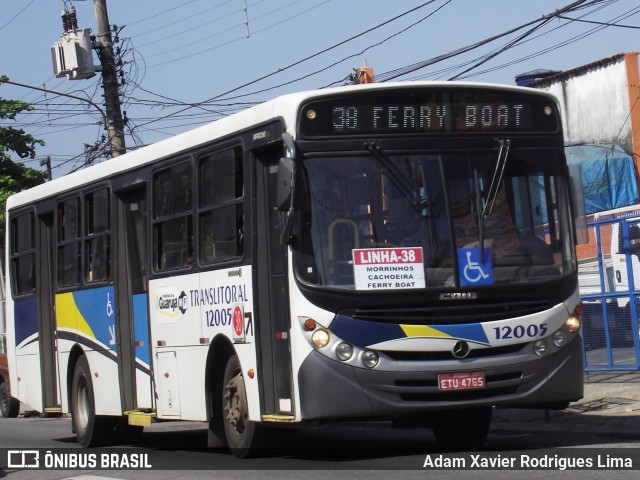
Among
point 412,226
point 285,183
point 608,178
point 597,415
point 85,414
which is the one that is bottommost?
point 597,415

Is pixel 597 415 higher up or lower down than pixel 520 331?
lower down

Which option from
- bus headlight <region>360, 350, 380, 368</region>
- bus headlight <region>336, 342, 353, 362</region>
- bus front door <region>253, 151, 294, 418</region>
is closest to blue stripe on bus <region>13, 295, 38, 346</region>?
bus front door <region>253, 151, 294, 418</region>

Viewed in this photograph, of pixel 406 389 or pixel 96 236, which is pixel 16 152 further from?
pixel 406 389

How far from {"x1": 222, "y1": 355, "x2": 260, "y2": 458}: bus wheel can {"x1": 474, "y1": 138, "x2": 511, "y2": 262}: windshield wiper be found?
2.60 metres

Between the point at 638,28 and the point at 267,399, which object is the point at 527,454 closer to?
the point at 267,399

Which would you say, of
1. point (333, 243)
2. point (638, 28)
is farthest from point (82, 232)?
point (638, 28)

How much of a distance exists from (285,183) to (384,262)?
3.35 ft

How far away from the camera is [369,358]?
9.48 m

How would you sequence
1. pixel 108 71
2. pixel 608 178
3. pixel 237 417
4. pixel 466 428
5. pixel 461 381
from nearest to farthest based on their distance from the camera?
pixel 461 381
pixel 237 417
pixel 466 428
pixel 108 71
pixel 608 178

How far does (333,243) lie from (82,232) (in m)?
5.97

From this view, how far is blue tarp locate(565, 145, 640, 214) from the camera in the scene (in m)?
27.2

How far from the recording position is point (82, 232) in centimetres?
1477

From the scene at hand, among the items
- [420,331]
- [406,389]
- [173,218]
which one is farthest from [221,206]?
[406,389]

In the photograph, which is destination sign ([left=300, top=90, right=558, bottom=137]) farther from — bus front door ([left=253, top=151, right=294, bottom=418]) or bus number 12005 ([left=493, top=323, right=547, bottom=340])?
bus number 12005 ([left=493, top=323, right=547, bottom=340])
